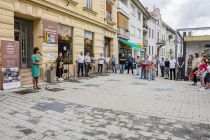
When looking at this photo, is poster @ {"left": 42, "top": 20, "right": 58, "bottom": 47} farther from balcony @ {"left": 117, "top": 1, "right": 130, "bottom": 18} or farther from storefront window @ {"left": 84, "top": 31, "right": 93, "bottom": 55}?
balcony @ {"left": 117, "top": 1, "right": 130, "bottom": 18}

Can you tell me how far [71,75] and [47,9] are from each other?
4329 mm

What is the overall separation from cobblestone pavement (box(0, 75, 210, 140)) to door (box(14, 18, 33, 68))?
345 cm

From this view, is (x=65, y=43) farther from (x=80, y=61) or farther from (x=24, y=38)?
(x=24, y=38)

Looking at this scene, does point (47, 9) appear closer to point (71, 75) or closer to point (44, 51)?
point (44, 51)

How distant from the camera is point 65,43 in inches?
523

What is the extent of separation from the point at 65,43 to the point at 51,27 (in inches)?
76.9

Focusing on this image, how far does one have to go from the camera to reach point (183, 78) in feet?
47.2

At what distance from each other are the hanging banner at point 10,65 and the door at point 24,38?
187 centimetres

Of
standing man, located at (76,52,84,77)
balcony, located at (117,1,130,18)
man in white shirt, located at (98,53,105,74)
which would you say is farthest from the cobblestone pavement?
balcony, located at (117,1,130,18)

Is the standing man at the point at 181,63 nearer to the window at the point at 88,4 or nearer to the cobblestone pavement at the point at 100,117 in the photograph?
the cobblestone pavement at the point at 100,117

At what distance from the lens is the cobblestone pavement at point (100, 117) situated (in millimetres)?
4238

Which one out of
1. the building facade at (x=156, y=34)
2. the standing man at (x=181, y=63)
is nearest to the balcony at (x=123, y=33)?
the standing man at (x=181, y=63)

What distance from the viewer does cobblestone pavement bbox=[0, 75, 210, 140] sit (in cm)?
424

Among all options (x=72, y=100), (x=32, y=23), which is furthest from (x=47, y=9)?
(x=72, y=100)
